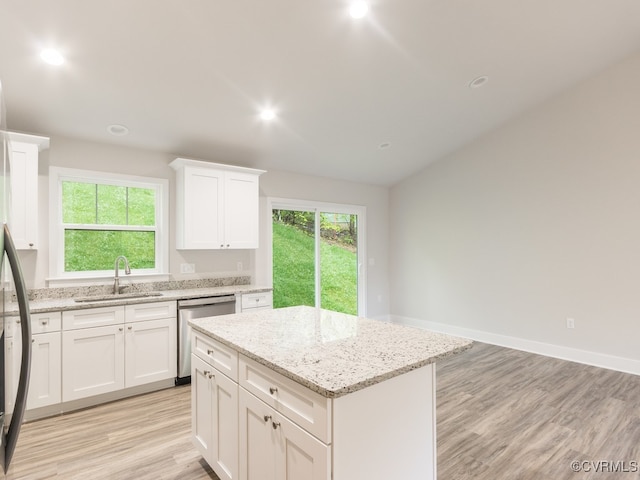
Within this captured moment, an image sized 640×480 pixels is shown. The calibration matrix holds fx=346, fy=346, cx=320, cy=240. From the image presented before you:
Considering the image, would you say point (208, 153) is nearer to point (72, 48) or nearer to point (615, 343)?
point (72, 48)

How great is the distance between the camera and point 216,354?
1.93 meters

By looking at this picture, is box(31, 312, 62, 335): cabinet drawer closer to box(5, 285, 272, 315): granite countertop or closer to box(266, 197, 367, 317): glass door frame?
box(5, 285, 272, 315): granite countertop

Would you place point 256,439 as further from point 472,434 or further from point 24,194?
point 24,194

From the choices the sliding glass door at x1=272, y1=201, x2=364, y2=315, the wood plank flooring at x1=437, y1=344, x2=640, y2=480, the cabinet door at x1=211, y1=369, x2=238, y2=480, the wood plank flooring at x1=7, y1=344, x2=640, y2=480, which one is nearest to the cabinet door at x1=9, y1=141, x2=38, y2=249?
the wood plank flooring at x1=7, y1=344, x2=640, y2=480

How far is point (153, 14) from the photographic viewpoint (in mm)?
2232

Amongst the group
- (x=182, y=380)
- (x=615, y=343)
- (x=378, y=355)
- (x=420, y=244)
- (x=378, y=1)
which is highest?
(x=378, y=1)

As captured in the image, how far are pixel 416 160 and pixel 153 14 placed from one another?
12.9 ft

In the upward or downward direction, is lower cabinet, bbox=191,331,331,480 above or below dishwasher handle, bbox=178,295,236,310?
below

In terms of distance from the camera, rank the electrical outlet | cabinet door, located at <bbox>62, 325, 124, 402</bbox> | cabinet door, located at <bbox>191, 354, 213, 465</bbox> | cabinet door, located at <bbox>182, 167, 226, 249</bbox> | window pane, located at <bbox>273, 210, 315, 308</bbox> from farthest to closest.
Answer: window pane, located at <bbox>273, 210, 315, 308</bbox> < the electrical outlet < cabinet door, located at <bbox>182, 167, 226, 249</bbox> < cabinet door, located at <bbox>62, 325, 124, 402</bbox> < cabinet door, located at <bbox>191, 354, 213, 465</bbox>

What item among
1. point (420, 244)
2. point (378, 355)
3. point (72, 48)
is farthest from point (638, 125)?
point (72, 48)

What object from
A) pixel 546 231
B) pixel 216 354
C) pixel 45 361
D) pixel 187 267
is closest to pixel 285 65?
pixel 216 354

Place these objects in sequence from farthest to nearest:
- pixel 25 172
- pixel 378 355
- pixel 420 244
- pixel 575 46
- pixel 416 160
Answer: pixel 420 244, pixel 416 160, pixel 575 46, pixel 25 172, pixel 378 355

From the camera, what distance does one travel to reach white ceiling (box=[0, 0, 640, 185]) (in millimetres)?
2312

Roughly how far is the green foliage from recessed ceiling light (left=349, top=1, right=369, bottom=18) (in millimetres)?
2740
